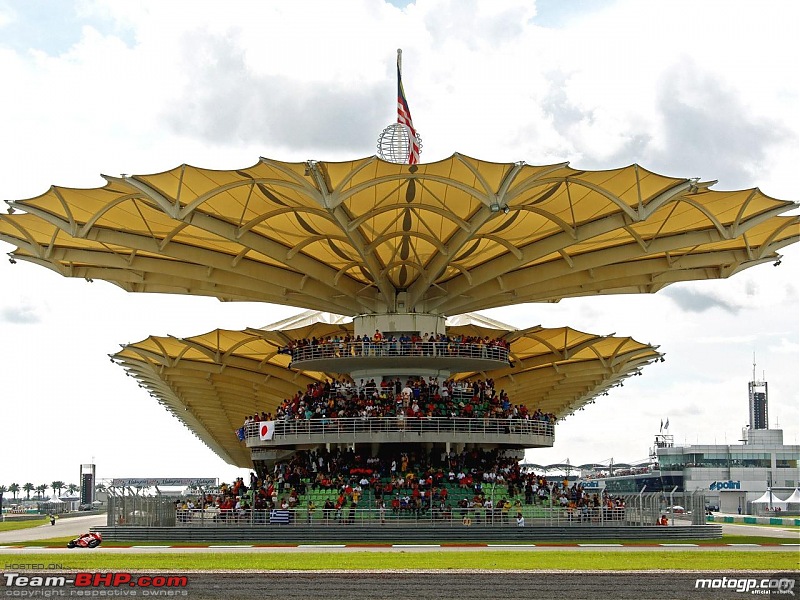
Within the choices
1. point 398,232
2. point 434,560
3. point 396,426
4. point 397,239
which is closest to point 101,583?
point 434,560

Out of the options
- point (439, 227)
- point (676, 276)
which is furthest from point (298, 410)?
point (676, 276)

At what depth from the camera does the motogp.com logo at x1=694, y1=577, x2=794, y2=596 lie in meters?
21.2

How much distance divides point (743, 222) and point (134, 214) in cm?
2824

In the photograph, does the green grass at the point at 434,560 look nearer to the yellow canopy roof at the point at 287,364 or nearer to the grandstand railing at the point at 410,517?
the grandstand railing at the point at 410,517

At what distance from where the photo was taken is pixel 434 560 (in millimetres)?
28266

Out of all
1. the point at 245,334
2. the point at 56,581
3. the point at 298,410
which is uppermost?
the point at 245,334

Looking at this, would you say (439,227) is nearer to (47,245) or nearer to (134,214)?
(134,214)

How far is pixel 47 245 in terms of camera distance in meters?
52.3

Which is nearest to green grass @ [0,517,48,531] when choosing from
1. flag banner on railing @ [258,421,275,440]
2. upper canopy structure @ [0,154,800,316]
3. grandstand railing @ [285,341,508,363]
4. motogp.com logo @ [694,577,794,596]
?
upper canopy structure @ [0,154,800,316]

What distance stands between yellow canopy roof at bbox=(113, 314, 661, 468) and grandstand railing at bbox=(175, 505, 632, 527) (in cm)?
2390

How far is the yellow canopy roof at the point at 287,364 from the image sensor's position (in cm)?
7038

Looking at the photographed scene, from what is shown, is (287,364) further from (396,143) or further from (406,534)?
(406,534)

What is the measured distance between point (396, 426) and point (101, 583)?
2776 cm

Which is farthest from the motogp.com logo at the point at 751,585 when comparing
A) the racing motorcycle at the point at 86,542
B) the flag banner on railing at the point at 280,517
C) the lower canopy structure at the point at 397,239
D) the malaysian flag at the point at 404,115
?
the malaysian flag at the point at 404,115
